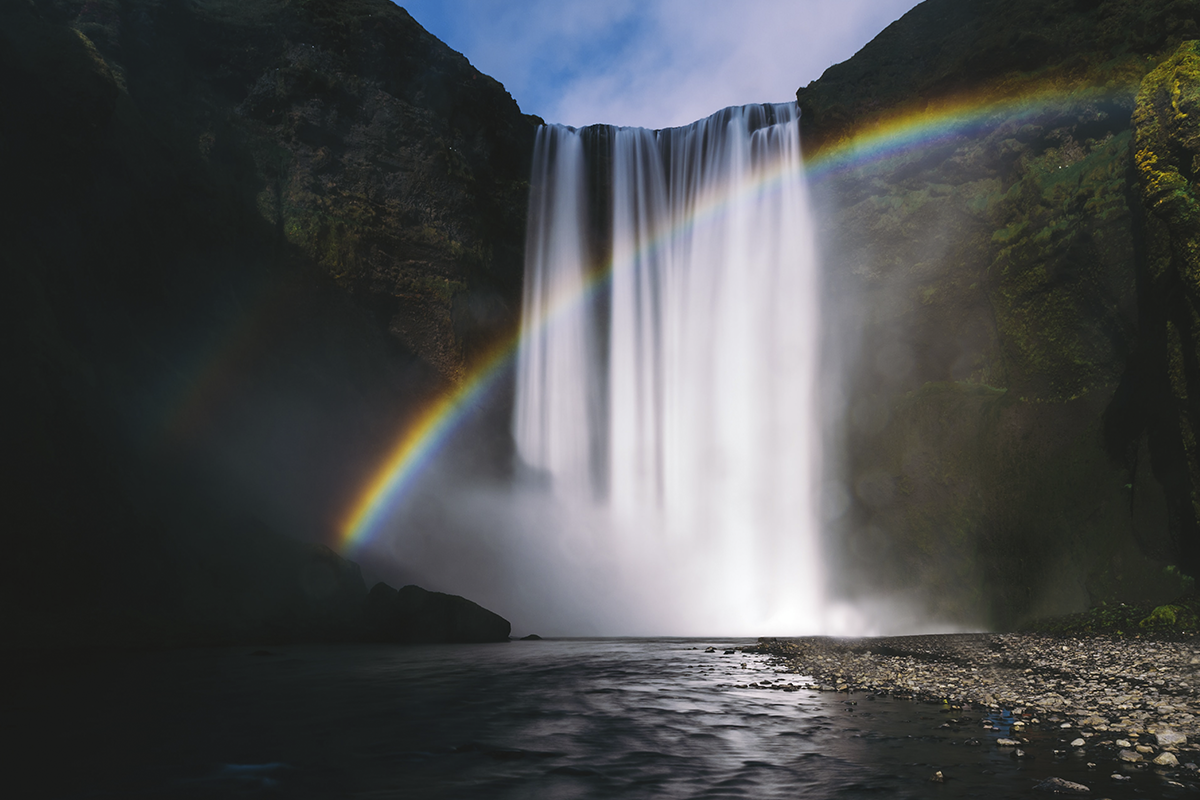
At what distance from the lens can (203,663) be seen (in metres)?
14.9

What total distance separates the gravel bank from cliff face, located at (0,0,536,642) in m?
16.8

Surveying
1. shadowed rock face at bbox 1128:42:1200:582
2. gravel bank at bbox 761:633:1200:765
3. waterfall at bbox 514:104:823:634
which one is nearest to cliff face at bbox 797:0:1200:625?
shadowed rock face at bbox 1128:42:1200:582

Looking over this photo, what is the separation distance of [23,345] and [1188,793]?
22.6 m

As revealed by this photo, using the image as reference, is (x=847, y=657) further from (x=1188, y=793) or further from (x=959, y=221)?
(x=959, y=221)

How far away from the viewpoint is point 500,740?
775 centimetres

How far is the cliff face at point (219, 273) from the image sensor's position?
1767 cm

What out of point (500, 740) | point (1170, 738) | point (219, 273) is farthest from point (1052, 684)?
point (219, 273)

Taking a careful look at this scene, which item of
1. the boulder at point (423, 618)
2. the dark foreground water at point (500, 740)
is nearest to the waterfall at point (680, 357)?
the boulder at point (423, 618)

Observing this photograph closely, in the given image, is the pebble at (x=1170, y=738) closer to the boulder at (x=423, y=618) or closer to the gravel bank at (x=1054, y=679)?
the gravel bank at (x=1054, y=679)

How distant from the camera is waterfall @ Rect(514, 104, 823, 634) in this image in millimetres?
29234

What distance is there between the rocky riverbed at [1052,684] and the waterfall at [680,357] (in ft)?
39.9

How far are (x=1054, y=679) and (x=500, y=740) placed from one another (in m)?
8.34

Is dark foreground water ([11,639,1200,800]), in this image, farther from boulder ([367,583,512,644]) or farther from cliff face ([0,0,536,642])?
boulder ([367,583,512,644])

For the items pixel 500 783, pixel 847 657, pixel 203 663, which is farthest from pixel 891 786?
pixel 203 663
